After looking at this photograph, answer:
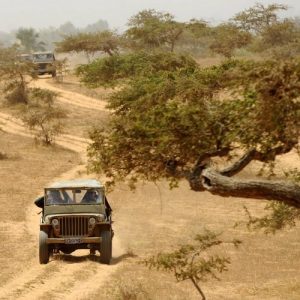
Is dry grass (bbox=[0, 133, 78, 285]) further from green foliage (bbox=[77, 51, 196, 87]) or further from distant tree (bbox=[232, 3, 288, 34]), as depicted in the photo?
distant tree (bbox=[232, 3, 288, 34])

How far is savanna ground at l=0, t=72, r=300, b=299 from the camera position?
14.6 meters

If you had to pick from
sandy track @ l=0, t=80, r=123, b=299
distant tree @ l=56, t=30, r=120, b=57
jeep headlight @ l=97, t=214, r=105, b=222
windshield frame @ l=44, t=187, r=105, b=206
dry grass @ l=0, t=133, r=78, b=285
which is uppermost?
distant tree @ l=56, t=30, r=120, b=57

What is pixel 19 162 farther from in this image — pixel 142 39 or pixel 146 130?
pixel 142 39

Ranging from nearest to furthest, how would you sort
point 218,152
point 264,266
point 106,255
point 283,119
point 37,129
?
point 283,119
point 218,152
point 106,255
point 264,266
point 37,129

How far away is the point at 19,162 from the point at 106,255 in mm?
15571

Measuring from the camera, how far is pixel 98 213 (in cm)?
1625

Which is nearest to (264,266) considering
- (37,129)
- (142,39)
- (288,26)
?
(37,129)

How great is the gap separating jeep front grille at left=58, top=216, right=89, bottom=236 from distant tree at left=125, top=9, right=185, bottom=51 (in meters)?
39.2

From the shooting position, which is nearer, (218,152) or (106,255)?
(218,152)

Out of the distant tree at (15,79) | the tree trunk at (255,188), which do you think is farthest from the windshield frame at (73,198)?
the distant tree at (15,79)

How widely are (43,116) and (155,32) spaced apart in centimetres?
2048

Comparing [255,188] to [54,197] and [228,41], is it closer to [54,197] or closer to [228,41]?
[54,197]

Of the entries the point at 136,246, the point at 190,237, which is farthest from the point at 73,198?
the point at 190,237

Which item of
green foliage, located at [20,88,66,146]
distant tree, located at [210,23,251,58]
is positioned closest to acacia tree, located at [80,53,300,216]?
green foliage, located at [20,88,66,146]
